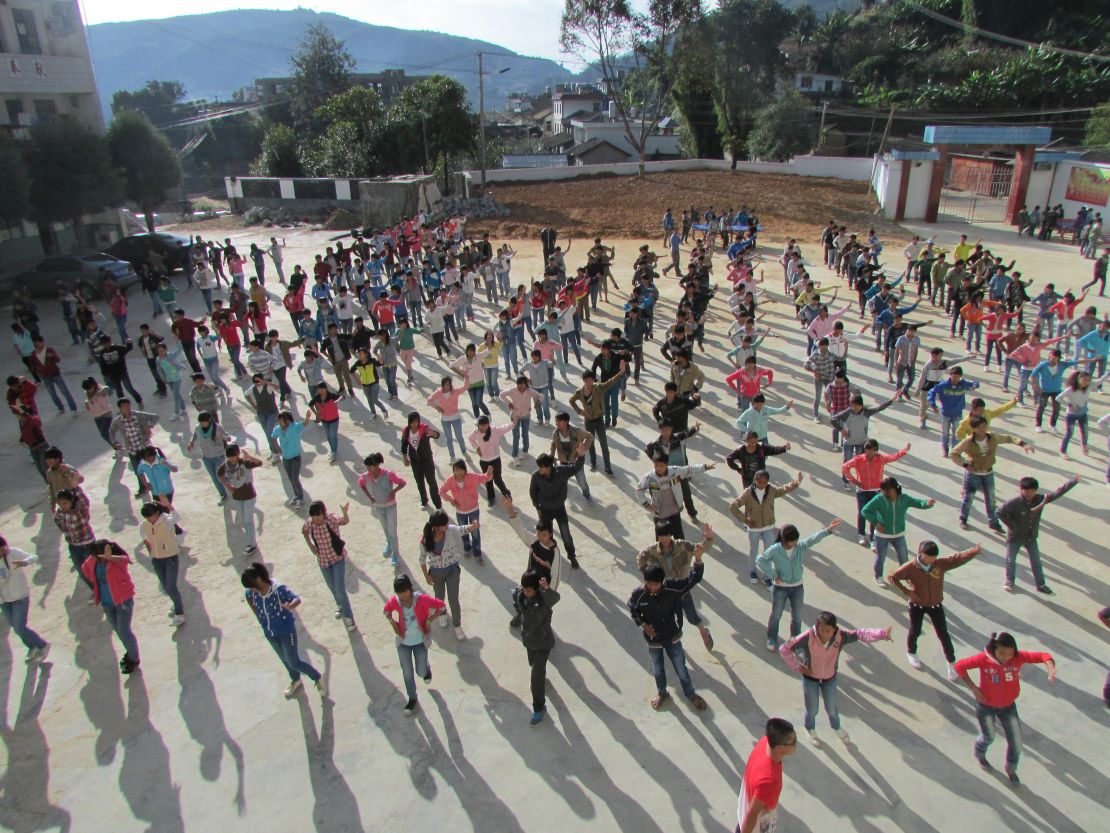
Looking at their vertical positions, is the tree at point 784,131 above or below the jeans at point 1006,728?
above

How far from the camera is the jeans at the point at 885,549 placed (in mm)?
7238

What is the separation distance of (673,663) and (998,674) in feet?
7.38

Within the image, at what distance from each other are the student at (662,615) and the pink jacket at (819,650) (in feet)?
2.77

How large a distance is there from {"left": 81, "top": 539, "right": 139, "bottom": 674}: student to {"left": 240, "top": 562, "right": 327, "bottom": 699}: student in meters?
1.32

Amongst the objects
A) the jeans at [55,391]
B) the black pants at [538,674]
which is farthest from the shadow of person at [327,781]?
the jeans at [55,391]

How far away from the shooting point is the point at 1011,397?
1240 centimetres

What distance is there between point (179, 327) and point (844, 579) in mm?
11893

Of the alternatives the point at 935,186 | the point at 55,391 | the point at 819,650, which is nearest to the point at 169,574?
the point at 819,650

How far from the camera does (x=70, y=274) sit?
21875 millimetres

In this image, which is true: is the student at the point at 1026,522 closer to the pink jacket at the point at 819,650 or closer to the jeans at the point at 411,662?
the pink jacket at the point at 819,650

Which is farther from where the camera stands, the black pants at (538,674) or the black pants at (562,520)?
the black pants at (562,520)

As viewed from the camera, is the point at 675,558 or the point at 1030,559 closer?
the point at 675,558

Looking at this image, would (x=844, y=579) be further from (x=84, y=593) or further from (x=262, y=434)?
(x=262, y=434)

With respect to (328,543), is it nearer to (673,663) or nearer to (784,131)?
(673,663)
